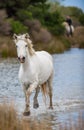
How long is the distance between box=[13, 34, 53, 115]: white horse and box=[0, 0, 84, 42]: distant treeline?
85.2 feet

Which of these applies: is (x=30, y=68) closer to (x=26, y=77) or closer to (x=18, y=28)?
(x=26, y=77)

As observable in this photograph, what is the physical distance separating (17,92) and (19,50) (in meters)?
4.62

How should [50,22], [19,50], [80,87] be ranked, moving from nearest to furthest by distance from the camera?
[19,50] → [80,87] → [50,22]

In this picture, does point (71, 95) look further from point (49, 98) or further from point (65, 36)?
point (65, 36)

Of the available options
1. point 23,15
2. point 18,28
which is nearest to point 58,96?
point 18,28

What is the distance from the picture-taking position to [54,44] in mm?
40656

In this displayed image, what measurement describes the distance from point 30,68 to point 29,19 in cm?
3115

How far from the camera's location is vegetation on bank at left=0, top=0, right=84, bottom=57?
39.1m

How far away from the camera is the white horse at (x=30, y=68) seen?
458 inches

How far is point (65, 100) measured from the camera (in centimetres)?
1412

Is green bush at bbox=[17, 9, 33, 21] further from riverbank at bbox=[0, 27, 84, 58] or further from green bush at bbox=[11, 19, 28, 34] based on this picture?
riverbank at bbox=[0, 27, 84, 58]

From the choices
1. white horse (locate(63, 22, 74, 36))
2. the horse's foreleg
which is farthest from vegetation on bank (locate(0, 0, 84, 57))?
the horse's foreleg

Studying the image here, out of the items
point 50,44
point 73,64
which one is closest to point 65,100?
point 73,64

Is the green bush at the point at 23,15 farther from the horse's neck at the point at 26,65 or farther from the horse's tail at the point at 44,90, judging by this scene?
the horse's neck at the point at 26,65
